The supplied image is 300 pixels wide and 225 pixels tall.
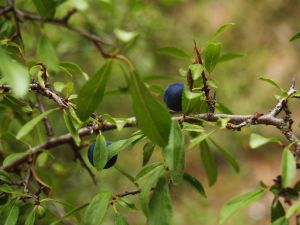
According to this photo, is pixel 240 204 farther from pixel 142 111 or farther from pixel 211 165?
pixel 211 165

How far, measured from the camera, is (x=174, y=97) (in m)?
0.87

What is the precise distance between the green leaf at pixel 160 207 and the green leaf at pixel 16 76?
0.27 meters

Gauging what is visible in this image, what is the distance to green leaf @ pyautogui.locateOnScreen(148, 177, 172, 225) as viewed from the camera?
65cm

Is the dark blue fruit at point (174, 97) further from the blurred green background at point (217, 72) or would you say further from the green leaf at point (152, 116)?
the blurred green background at point (217, 72)

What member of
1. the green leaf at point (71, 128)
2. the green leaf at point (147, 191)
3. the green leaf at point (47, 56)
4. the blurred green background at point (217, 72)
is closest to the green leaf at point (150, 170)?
the green leaf at point (147, 191)

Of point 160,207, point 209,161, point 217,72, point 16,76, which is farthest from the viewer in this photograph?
point 217,72

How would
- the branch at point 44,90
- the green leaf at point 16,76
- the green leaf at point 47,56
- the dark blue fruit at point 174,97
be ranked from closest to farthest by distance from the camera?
1. the green leaf at point 16,76
2. the green leaf at point 47,56
3. the branch at point 44,90
4. the dark blue fruit at point 174,97

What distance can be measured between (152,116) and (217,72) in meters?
2.50

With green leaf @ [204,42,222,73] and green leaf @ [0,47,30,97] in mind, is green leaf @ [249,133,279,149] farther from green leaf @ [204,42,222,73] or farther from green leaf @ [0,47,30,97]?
green leaf @ [0,47,30,97]

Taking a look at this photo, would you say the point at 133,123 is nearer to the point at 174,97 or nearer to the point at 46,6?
the point at 174,97

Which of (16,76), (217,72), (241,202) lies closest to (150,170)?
(241,202)

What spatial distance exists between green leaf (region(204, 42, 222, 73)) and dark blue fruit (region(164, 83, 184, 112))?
14 centimetres

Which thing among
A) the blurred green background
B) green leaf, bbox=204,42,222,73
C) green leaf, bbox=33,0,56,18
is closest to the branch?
green leaf, bbox=33,0,56,18

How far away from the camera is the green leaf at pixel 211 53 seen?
721 mm
